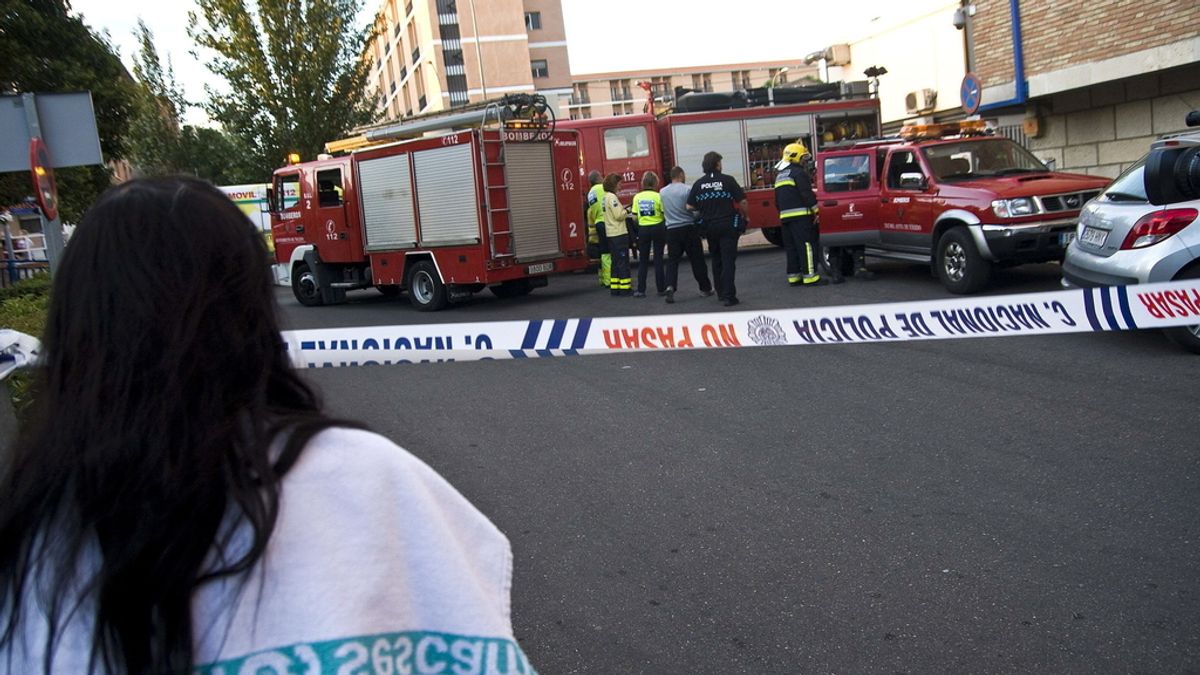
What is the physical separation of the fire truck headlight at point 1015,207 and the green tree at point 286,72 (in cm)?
2338

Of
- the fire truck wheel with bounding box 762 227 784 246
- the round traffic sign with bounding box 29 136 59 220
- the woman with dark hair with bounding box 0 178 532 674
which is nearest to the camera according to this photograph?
the woman with dark hair with bounding box 0 178 532 674

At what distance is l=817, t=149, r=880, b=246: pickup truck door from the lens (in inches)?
537

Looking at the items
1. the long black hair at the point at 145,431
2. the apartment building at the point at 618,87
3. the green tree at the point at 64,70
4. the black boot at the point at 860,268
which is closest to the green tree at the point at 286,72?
the green tree at the point at 64,70

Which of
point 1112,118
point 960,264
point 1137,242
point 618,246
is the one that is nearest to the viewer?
point 1137,242

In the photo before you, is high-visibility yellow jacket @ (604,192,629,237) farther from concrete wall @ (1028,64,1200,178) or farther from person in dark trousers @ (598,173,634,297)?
concrete wall @ (1028,64,1200,178)

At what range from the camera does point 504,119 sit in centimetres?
1533

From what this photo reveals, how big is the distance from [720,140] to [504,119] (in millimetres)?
6336

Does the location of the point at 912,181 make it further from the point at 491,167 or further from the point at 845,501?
the point at 845,501

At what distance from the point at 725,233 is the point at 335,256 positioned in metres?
7.79

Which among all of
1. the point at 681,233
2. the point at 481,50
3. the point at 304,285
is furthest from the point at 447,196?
the point at 481,50

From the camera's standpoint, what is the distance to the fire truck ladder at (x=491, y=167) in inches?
579

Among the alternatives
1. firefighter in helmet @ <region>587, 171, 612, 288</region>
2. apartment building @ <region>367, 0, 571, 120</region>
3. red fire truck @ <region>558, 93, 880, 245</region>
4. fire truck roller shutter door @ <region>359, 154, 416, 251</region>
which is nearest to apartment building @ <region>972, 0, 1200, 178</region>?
red fire truck @ <region>558, 93, 880, 245</region>

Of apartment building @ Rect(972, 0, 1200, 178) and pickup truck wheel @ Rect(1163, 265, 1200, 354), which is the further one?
apartment building @ Rect(972, 0, 1200, 178)

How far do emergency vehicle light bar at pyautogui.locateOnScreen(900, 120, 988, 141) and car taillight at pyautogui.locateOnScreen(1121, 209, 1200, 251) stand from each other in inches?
215
